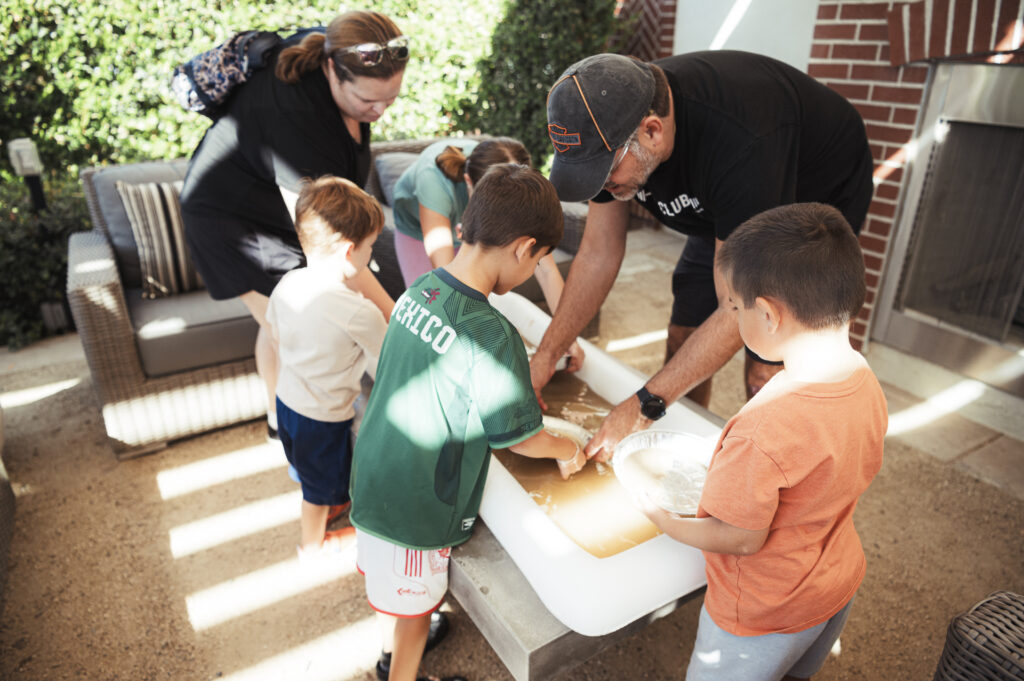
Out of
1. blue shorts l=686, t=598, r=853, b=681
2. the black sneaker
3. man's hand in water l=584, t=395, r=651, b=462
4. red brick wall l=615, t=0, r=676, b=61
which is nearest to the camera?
blue shorts l=686, t=598, r=853, b=681

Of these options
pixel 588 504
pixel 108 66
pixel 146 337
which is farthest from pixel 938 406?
pixel 108 66

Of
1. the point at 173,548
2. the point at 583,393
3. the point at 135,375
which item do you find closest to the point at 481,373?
the point at 583,393

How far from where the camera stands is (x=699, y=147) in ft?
4.96

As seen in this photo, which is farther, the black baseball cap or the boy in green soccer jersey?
the black baseball cap

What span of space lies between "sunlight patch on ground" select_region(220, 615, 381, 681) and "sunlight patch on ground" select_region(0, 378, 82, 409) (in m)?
2.01

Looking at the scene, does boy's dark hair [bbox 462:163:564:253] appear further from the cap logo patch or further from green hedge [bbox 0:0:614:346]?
green hedge [bbox 0:0:614:346]

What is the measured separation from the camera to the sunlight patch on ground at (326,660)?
5.55ft

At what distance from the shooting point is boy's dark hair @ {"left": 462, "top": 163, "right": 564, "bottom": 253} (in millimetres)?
1225

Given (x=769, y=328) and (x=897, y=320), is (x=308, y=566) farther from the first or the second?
(x=897, y=320)

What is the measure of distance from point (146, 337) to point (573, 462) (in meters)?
1.83

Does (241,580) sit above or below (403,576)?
below

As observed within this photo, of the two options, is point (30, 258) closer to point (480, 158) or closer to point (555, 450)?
point (480, 158)

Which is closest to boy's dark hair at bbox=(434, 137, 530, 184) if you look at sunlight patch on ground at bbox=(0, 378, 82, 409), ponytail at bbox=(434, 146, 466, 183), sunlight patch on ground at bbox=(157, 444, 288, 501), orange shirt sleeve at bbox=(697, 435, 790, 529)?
ponytail at bbox=(434, 146, 466, 183)

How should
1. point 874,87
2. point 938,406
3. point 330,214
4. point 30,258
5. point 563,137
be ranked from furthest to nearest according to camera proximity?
point 30,258 < point 874,87 < point 938,406 < point 330,214 < point 563,137
